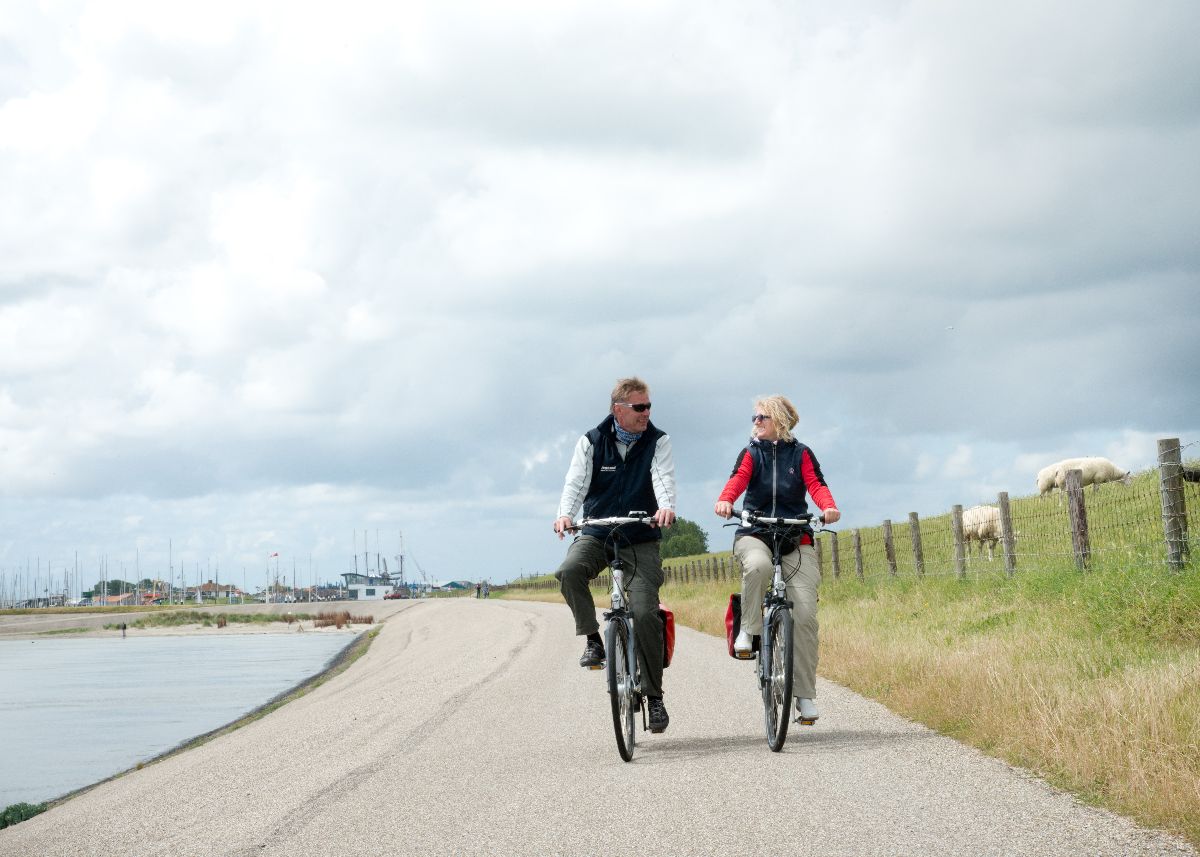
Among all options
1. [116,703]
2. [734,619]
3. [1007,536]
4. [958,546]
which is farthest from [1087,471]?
[734,619]

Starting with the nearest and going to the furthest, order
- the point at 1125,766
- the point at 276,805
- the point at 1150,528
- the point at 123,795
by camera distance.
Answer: the point at 1125,766, the point at 276,805, the point at 123,795, the point at 1150,528

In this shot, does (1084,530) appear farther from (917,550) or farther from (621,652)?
(621,652)

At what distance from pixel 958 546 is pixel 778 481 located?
1522cm

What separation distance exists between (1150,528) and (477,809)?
1240cm

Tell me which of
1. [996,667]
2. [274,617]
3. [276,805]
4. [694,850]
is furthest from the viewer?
[274,617]

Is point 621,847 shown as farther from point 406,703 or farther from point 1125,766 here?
point 406,703

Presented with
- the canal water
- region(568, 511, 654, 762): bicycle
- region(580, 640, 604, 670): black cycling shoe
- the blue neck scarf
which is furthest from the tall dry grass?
the canal water

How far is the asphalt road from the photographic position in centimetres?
563

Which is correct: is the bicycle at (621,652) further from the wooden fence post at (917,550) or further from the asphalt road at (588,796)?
the wooden fence post at (917,550)

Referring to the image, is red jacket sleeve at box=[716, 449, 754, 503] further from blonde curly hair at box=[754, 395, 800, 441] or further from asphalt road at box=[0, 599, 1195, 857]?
asphalt road at box=[0, 599, 1195, 857]

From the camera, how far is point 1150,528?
53.5 ft

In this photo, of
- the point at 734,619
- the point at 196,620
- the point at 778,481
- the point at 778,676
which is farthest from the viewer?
the point at 196,620

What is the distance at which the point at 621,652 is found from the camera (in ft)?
27.2

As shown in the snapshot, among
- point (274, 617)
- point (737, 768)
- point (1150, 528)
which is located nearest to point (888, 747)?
point (737, 768)
